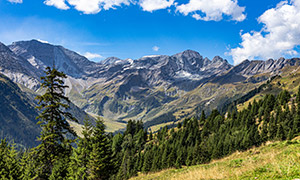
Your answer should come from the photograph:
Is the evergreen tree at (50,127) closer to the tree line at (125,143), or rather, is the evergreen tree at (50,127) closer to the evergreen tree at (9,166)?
the tree line at (125,143)

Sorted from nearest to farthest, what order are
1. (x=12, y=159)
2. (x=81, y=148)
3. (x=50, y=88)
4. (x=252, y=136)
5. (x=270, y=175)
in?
(x=270, y=175)
(x=50, y=88)
(x=12, y=159)
(x=81, y=148)
(x=252, y=136)

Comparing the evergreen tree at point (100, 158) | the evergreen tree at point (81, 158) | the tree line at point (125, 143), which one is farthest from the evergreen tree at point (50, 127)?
the evergreen tree at point (100, 158)

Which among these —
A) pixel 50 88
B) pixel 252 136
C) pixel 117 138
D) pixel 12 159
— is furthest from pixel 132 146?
pixel 50 88

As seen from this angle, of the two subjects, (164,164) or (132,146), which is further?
(132,146)

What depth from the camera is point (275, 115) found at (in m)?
92.9

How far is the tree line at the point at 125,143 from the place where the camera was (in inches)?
938

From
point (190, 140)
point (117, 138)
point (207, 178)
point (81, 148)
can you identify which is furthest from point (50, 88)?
point (117, 138)

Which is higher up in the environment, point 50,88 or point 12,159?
point 50,88

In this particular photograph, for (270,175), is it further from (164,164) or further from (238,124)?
(238,124)

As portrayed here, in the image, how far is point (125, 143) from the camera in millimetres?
117562

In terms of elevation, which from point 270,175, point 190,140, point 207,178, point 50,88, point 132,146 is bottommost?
point 132,146

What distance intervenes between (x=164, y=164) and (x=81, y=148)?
2396 inches

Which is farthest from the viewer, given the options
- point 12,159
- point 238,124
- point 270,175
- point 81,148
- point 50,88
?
point 238,124

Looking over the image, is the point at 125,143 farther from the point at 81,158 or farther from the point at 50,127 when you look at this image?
the point at 50,127
